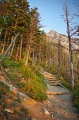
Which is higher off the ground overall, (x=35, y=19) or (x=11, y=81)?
(x=35, y=19)

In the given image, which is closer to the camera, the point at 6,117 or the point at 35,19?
the point at 6,117

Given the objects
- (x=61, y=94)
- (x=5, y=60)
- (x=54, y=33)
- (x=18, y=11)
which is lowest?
(x=61, y=94)

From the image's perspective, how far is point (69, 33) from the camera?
1744 cm

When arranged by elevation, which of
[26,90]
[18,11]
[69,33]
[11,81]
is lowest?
[26,90]

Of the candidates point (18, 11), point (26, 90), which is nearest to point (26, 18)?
point (18, 11)

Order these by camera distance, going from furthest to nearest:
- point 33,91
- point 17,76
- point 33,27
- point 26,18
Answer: point 26,18 → point 33,27 → point 17,76 → point 33,91

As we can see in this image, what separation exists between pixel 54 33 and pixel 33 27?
7084 inches

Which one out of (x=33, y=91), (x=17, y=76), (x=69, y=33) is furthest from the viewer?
(x=69, y=33)

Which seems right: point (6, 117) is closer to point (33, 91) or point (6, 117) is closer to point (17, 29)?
point (33, 91)

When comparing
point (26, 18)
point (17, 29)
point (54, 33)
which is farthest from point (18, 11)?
point (54, 33)

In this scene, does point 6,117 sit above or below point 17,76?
below

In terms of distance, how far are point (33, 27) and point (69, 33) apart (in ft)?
20.4

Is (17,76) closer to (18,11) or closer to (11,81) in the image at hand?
(11,81)

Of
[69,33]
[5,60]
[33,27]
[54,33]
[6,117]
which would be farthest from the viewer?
[54,33]
